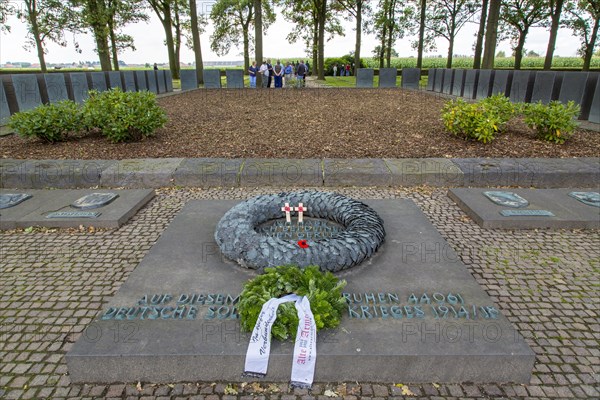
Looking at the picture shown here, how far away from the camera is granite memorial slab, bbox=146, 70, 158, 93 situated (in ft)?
59.4

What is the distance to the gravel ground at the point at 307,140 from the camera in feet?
25.4

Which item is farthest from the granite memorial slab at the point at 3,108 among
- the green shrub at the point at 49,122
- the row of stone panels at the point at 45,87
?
the green shrub at the point at 49,122

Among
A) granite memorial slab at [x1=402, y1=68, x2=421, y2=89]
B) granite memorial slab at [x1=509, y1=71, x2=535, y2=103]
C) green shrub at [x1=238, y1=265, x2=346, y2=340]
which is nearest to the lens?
green shrub at [x1=238, y1=265, x2=346, y2=340]

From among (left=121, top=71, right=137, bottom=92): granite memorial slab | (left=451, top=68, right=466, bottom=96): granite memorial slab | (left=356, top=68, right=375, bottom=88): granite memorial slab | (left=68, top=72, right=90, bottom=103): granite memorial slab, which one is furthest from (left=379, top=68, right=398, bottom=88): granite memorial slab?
(left=68, top=72, right=90, bottom=103): granite memorial slab

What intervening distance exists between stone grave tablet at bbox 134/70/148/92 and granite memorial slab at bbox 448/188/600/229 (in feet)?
50.4

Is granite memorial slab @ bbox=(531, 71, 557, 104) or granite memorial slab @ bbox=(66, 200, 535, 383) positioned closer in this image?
granite memorial slab @ bbox=(66, 200, 535, 383)

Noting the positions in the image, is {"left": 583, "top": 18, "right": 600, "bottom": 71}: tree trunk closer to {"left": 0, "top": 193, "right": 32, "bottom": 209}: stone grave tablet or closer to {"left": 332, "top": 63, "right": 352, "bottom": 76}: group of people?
{"left": 332, "top": 63, "right": 352, "bottom": 76}: group of people

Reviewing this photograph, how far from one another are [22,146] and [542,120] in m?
10.6

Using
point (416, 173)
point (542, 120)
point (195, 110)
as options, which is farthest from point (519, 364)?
point (195, 110)

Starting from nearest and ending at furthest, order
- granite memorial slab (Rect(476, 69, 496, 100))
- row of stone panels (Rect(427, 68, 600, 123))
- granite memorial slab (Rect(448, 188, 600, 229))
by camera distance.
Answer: granite memorial slab (Rect(448, 188, 600, 229)) < row of stone panels (Rect(427, 68, 600, 123)) < granite memorial slab (Rect(476, 69, 496, 100))

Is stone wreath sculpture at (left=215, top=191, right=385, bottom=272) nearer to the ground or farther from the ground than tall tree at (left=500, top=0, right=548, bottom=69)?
nearer to the ground

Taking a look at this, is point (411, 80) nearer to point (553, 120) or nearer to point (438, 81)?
A: point (438, 81)

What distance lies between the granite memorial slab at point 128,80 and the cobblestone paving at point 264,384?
11.7 meters

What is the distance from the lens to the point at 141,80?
1728 centimetres
